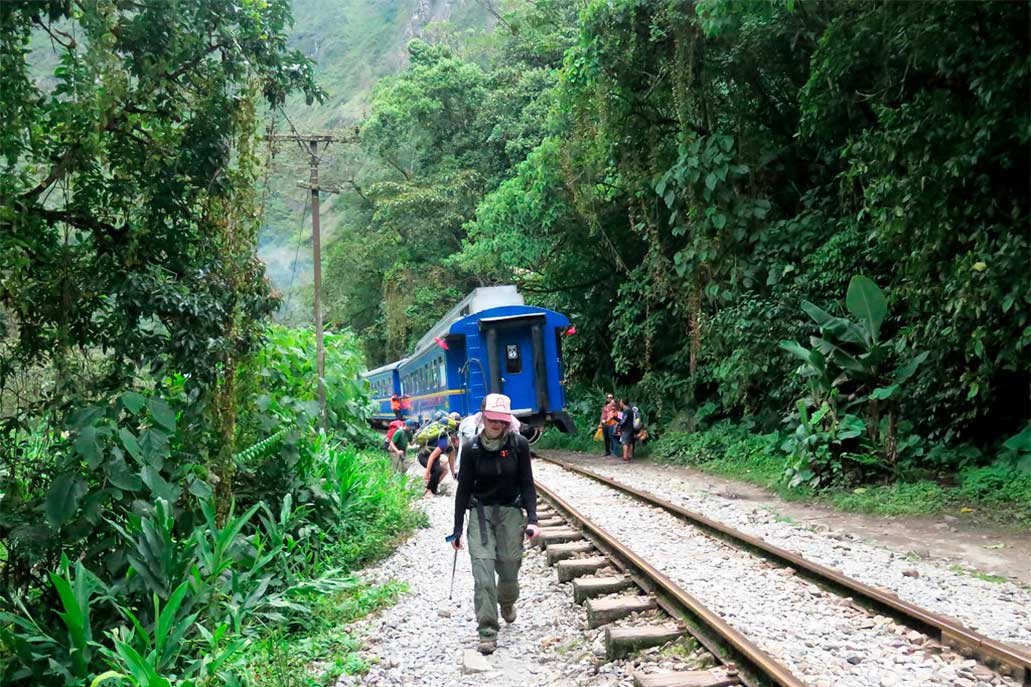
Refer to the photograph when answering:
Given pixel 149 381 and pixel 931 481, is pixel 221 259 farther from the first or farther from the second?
pixel 931 481

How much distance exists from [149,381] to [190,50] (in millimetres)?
2801

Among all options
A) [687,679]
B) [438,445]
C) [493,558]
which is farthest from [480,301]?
[687,679]

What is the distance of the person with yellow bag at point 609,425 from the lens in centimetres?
1938

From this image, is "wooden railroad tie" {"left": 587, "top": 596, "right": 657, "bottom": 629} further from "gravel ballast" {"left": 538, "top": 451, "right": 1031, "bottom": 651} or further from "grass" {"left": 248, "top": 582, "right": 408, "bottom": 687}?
"gravel ballast" {"left": 538, "top": 451, "right": 1031, "bottom": 651}

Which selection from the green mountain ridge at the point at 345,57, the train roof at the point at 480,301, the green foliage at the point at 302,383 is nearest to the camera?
the green foliage at the point at 302,383

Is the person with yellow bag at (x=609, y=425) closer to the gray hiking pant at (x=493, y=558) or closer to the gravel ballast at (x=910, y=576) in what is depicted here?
the gravel ballast at (x=910, y=576)

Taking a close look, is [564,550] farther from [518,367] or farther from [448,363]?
[448,363]

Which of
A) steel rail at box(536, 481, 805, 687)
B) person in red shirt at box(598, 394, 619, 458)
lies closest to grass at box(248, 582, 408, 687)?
steel rail at box(536, 481, 805, 687)

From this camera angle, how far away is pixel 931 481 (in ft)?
35.6

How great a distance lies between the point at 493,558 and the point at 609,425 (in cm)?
1390

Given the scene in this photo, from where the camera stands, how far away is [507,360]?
1792 cm

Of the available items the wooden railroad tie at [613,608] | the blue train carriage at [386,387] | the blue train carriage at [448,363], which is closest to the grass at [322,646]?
the wooden railroad tie at [613,608]

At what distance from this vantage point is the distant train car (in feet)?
57.5

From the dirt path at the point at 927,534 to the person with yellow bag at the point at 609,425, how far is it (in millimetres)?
6596
